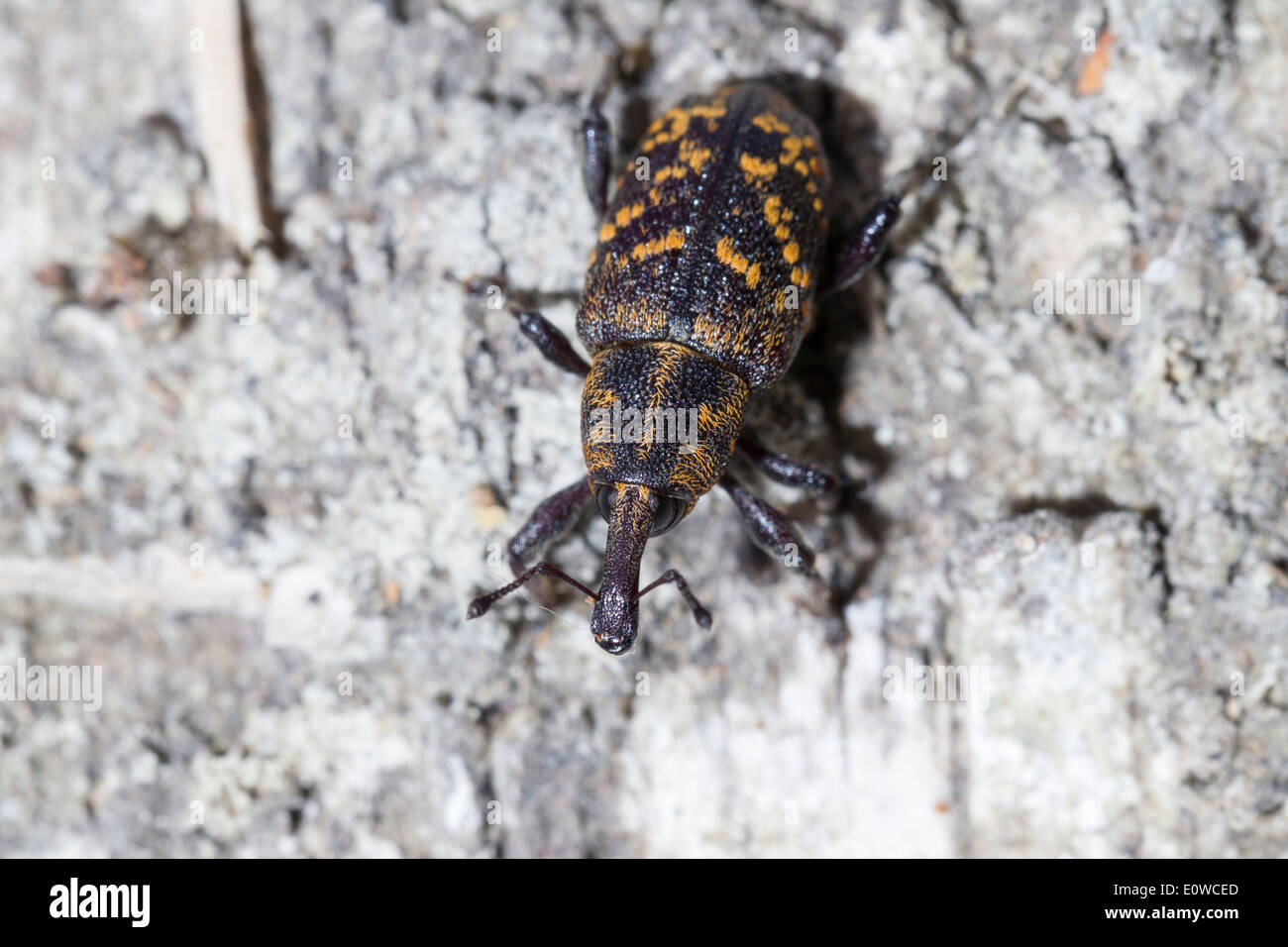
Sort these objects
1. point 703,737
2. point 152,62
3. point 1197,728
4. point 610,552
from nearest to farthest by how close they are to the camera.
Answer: point 610,552
point 1197,728
point 703,737
point 152,62

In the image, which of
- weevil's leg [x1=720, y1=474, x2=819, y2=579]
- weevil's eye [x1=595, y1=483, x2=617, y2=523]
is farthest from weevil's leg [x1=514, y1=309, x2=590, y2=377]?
weevil's leg [x1=720, y1=474, x2=819, y2=579]

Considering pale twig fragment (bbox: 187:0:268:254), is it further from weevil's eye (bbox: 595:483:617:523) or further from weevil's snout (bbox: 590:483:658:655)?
weevil's snout (bbox: 590:483:658:655)

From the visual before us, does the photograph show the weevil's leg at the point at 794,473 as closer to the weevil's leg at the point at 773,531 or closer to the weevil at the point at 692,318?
the weevil at the point at 692,318

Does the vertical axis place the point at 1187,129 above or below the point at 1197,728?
above

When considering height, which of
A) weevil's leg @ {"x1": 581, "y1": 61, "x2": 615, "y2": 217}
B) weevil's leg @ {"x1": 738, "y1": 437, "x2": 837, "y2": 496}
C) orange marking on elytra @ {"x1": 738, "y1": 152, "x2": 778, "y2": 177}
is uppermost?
weevil's leg @ {"x1": 581, "y1": 61, "x2": 615, "y2": 217}

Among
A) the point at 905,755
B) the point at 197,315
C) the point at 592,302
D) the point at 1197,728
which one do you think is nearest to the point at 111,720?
the point at 197,315

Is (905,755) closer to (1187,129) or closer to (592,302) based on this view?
(592,302)
